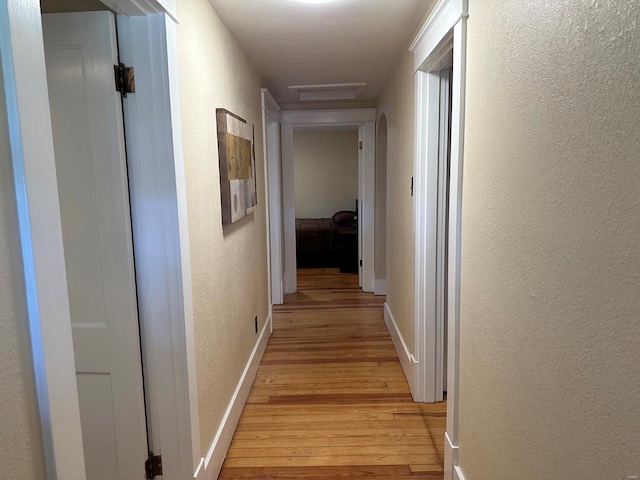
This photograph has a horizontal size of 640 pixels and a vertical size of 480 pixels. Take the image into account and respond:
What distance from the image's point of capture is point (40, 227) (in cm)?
79

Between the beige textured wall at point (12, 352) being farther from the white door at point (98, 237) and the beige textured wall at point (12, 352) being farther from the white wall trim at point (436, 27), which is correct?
the white wall trim at point (436, 27)

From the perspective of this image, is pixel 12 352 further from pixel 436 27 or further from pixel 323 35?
pixel 323 35

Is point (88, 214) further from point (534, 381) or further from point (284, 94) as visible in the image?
point (284, 94)

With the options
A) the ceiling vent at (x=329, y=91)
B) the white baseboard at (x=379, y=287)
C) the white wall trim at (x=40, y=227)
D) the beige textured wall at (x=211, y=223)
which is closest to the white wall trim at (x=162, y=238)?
the beige textured wall at (x=211, y=223)

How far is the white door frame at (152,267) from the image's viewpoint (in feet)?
2.69

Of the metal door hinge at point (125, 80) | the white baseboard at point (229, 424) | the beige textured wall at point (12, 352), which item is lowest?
the white baseboard at point (229, 424)

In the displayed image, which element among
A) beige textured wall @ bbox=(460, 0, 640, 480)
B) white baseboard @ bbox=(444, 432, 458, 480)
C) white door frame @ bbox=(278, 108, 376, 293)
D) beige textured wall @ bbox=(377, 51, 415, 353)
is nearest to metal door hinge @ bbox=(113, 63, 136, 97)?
beige textured wall @ bbox=(460, 0, 640, 480)

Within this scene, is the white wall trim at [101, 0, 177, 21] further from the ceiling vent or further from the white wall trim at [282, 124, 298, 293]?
the white wall trim at [282, 124, 298, 293]

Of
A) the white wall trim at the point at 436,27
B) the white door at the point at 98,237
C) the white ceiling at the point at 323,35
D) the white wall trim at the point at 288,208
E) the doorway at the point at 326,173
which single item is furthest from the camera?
the doorway at the point at 326,173

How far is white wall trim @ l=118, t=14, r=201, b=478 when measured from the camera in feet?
4.82

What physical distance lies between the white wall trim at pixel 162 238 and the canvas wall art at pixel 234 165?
58 centimetres

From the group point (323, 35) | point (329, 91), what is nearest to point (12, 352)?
point (323, 35)

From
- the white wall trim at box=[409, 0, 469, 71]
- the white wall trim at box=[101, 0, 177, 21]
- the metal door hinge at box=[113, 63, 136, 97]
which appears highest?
the white wall trim at box=[409, 0, 469, 71]

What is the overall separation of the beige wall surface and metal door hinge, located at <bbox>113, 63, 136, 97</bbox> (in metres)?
6.45
